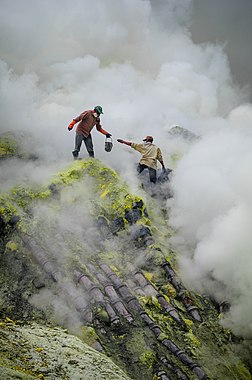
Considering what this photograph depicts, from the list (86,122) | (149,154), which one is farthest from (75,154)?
(149,154)

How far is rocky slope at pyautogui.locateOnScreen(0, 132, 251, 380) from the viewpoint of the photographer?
4609 millimetres

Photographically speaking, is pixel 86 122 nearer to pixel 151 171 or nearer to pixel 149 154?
pixel 149 154

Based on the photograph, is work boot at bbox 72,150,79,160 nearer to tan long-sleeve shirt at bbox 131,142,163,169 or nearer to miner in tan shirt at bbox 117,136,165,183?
miner in tan shirt at bbox 117,136,165,183

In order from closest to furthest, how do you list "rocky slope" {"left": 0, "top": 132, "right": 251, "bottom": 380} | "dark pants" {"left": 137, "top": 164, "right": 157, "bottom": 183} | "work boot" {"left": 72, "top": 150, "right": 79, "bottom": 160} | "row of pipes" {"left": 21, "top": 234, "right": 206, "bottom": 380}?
"rocky slope" {"left": 0, "top": 132, "right": 251, "bottom": 380}, "row of pipes" {"left": 21, "top": 234, "right": 206, "bottom": 380}, "work boot" {"left": 72, "top": 150, "right": 79, "bottom": 160}, "dark pants" {"left": 137, "top": 164, "right": 157, "bottom": 183}

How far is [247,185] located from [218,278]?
143 inches

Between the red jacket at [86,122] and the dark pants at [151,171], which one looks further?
the dark pants at [151,171]

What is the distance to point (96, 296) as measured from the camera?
6.43 m

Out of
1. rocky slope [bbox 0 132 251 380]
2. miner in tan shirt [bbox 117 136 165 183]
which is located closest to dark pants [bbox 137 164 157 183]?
miner in tan shirt [bbox 117 136 165 183]

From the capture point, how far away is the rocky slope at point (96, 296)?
4.61m

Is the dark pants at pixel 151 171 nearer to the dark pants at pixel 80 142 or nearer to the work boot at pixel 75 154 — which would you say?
the dark pants at pixel 80 142

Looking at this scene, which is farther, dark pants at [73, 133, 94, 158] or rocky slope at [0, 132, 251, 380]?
dark pants at [73, 133, 94, 158]

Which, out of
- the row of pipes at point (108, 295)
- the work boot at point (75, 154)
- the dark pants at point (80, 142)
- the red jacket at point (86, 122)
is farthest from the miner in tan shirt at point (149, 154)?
the row of pipes at point (108, 295)

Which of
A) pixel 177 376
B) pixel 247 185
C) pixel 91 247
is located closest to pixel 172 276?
pixel 91 247

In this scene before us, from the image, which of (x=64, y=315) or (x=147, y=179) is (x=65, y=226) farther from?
(x=147, y=179)
